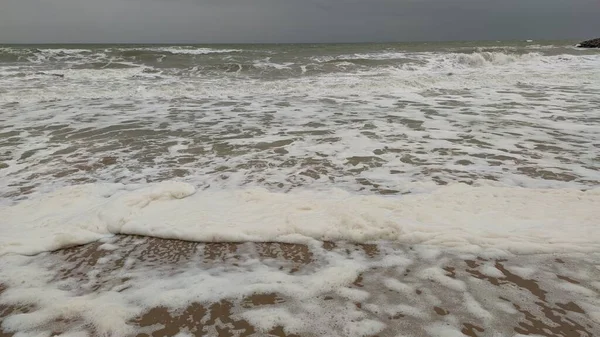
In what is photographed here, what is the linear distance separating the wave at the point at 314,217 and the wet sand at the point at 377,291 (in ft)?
0.53

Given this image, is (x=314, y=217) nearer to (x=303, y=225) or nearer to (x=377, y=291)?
(x=303, y=225)

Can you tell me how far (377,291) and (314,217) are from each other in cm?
110

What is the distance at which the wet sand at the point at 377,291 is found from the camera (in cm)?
216

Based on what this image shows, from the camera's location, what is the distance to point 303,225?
333 cm

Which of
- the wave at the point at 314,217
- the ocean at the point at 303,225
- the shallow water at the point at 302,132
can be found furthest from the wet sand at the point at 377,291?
the shallow water at the point at 302,132

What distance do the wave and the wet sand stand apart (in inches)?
6.4

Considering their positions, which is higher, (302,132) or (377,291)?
(302,132)

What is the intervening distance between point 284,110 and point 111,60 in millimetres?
17120

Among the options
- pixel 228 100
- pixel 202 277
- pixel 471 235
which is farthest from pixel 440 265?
pixel 228 100

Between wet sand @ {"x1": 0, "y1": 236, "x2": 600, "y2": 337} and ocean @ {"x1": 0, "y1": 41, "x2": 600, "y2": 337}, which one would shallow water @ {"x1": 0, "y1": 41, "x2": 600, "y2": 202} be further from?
wet sand @ {"x1": 0, "y1": 236, "x2": 600, "y2": 337}

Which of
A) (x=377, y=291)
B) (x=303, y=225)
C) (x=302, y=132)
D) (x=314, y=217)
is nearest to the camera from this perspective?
(x=377, y=291)

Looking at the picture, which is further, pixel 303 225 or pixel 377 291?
pixel 303 225

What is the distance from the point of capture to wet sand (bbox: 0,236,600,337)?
7.09 feet

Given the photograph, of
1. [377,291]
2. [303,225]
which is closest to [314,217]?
[303,225]
